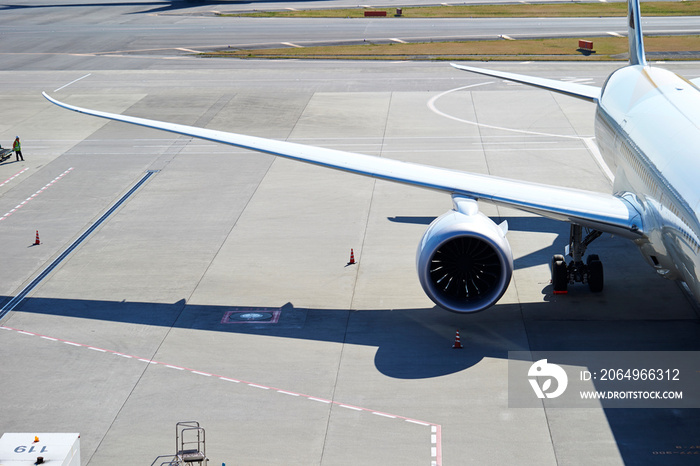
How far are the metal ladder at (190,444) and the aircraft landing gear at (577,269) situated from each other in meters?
10.9

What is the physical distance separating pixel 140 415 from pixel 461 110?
31528mm

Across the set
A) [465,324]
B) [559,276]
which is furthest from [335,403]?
[559,276]

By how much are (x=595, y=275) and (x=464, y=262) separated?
4.85m

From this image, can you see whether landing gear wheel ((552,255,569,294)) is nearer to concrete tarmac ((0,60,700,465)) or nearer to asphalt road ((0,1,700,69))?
concrete tarmac ((0,60,700,465))

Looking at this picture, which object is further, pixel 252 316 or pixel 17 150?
pixel 17 150

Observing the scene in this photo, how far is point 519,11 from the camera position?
84.4 metres

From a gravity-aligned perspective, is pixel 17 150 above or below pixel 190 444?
above

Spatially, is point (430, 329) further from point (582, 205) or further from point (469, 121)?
point (469, 121)

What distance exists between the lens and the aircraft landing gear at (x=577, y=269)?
22.8m

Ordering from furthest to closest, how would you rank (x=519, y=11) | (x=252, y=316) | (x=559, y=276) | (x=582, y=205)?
(x=519, y=11)
(x=559, y=276)
(x=252, y=316)
(x=582, y=205)

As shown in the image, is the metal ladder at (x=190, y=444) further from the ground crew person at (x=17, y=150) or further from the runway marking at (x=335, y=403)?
the ground crew person at (x=17, y=150)

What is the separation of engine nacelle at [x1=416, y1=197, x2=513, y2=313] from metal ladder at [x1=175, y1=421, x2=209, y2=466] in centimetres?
634

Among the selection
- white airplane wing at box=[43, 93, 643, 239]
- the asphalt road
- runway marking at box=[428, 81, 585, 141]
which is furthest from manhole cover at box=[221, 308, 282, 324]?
the asphalt road

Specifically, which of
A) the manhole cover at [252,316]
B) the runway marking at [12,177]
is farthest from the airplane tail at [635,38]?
the runway marking at [12,177]
